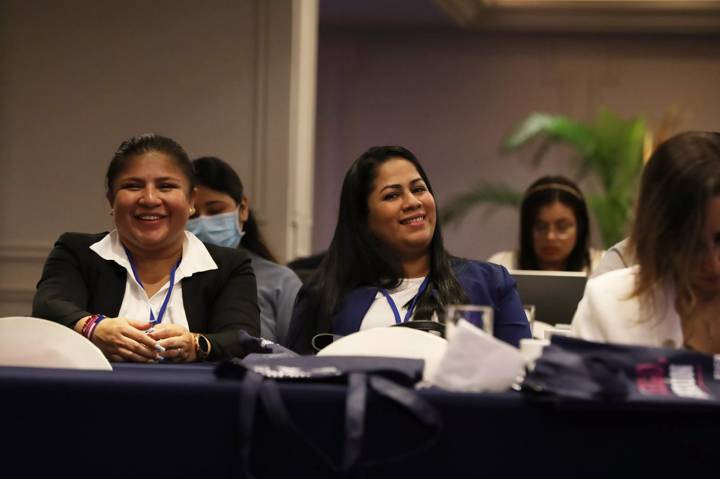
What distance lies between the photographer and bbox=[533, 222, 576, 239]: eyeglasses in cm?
491

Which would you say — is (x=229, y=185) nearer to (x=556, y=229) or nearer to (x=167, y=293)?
(x=167, y=293)

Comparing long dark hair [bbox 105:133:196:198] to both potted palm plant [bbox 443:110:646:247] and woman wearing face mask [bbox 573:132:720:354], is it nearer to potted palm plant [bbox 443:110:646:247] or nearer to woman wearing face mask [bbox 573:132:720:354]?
woman wearing face mask [bbox 573:132:720:354]

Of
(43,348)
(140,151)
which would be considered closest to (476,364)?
(43,348)

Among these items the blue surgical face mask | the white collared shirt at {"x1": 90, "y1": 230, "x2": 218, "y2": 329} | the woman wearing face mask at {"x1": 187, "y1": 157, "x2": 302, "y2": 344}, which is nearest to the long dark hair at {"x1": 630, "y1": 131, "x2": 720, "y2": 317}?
the white collared shirt at {"x1": 90, "y1": 230, "x2": 218, "y2": 329}

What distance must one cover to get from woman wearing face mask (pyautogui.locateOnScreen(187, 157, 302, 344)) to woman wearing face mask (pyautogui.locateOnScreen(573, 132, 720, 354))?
1908mm

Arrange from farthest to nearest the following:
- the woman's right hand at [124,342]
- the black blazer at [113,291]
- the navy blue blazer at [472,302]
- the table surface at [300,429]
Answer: the navy blue blazer at [472,302]
the black blazer at [113,291]
the woman's right hand at [124,342]
the table surface at [300,429]

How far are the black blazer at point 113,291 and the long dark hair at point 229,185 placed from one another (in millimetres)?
1130

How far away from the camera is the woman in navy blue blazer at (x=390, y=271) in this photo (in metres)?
2.86

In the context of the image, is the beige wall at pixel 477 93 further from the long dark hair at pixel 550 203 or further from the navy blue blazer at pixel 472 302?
the navy blue blazer at pixel 472 302

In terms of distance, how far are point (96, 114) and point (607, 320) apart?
14.2ft

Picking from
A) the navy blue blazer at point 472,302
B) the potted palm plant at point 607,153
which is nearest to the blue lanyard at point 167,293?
the navy blue blazer at point 472,302

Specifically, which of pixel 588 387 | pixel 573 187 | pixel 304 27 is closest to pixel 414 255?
pixel 588 387

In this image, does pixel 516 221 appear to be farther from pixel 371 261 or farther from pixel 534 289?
pixel 371 261

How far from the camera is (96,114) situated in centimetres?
580
